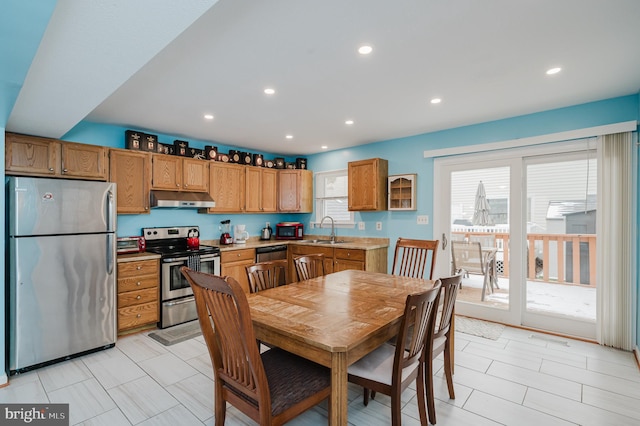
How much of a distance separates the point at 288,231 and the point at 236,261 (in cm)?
136

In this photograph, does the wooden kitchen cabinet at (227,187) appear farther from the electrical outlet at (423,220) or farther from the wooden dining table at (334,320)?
the electrical outlet at (423,220)

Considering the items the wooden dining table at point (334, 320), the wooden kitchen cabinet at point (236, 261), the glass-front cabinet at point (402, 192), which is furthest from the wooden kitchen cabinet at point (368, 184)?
the wooden dining table at point (334, 320)

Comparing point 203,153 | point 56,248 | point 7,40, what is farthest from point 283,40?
point 203,153

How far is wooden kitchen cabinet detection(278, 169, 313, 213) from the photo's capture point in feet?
18.4

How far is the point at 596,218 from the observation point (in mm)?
3268

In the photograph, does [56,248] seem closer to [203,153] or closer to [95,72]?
[95,72]

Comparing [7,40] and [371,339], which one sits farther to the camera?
[371,339]

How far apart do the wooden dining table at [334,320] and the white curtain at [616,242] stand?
2097 mm

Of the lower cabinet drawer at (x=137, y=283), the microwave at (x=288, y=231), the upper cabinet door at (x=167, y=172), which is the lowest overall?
the lower cabinet drawer at (x=137, y=283)

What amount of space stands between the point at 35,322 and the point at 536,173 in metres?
5.31

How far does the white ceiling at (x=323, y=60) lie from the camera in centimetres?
161

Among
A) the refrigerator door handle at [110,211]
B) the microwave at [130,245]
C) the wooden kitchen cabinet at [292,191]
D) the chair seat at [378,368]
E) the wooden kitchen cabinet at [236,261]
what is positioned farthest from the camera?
the wooden kitchen cabinet at [292,191]

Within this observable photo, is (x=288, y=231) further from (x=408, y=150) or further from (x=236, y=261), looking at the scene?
(x=408, y=150)

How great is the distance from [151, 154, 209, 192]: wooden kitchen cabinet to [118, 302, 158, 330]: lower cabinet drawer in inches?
58.6
